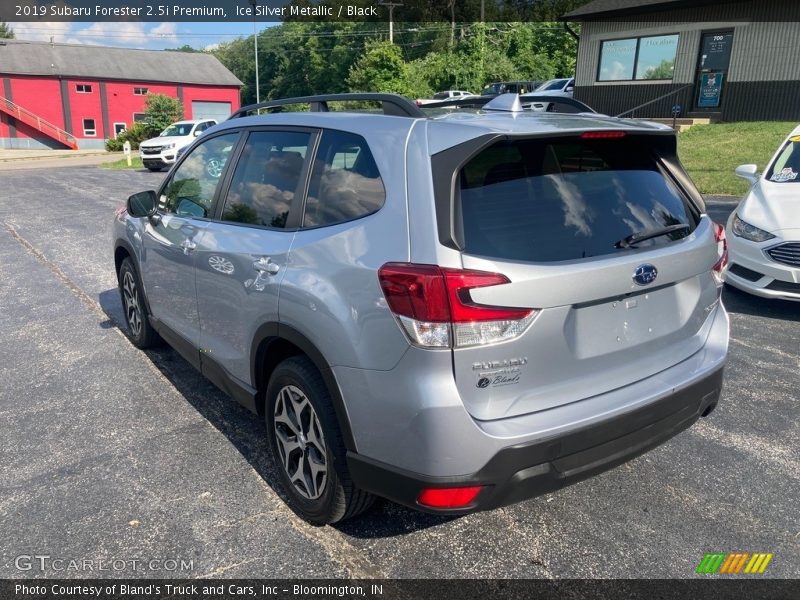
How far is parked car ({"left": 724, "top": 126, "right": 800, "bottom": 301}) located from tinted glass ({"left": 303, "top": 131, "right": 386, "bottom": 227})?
405 centimetres

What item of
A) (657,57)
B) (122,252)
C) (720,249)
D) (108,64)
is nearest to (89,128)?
(108,64)

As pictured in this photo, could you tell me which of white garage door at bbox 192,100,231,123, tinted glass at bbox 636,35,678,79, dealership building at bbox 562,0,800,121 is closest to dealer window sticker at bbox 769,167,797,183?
dealership building at bbox 562,0,800,121

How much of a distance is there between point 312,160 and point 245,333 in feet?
3.00

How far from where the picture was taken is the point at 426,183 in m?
2.34

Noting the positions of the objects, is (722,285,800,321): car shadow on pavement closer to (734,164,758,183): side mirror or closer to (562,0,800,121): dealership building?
(734,164,758,183): side mirror

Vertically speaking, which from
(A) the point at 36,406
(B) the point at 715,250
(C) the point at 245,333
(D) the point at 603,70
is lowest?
(A) the point at 36,406

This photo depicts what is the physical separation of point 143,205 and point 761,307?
5697 millimetres

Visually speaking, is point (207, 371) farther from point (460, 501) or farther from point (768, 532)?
point (768, 532)

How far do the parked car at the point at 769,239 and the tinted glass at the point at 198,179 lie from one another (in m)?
4.25

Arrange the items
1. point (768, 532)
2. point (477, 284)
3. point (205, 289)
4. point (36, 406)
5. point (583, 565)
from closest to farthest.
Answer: point (477, 284)
point (583, 565)
point (768, 532)
point (205, 289)
point (36, 406)

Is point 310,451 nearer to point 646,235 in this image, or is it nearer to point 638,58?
point 646,235

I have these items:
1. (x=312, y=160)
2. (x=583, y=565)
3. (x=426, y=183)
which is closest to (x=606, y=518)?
(x=583, y=565)

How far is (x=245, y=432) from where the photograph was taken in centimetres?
380

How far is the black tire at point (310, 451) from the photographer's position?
2619 mm
